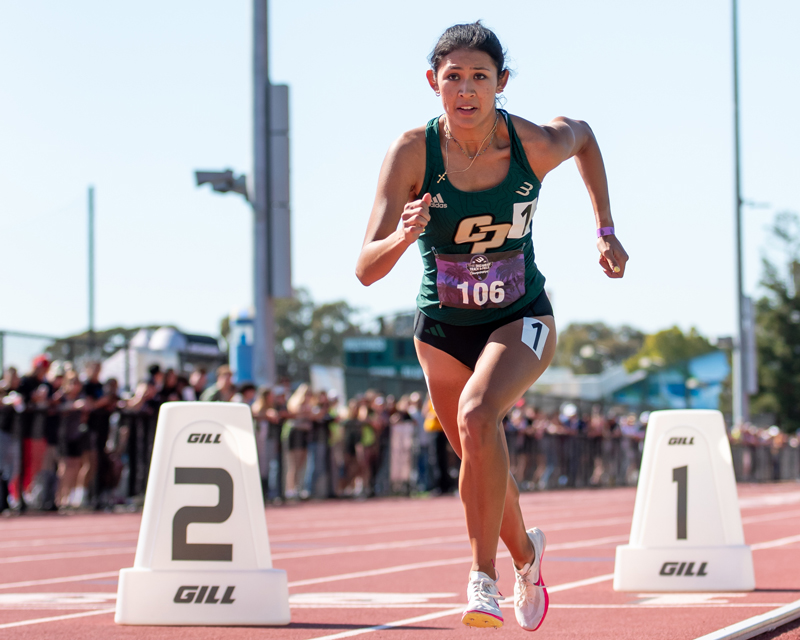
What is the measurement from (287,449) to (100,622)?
13.0 m

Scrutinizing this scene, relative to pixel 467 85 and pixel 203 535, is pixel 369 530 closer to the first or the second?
pixel 203 535

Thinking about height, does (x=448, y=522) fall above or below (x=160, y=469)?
below

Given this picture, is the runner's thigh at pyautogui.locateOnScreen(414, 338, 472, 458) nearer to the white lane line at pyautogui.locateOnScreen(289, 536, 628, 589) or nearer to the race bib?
the race bib

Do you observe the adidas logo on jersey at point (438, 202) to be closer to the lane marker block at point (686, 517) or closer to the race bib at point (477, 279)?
the race bib at point (477, 279)

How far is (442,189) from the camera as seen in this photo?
180 inches

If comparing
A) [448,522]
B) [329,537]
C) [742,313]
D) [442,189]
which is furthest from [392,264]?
[742,313]

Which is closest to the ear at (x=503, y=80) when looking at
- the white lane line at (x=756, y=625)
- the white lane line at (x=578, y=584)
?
the white lane line at (x=756, y=625)

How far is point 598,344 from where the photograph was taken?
484ft

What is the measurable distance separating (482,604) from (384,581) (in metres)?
3.47

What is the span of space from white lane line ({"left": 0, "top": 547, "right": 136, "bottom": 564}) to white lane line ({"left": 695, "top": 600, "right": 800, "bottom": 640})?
5.70 metres

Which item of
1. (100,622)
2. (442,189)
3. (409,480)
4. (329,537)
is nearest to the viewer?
(442,189)

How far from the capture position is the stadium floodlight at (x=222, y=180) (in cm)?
1638

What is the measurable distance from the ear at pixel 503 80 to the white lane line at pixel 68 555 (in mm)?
5889

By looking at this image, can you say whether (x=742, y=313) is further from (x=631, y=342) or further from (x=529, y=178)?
(x=631, y=342)
